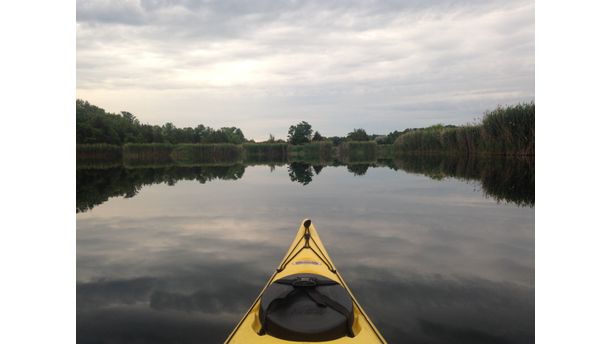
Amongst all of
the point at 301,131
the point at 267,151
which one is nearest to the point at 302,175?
the point at 267,151

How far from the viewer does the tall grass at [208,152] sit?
39281 millimetres

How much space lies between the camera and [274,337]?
2.73m

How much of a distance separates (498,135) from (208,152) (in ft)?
91.0

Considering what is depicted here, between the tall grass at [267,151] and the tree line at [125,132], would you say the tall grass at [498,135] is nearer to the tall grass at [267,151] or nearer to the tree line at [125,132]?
the tall grass at [267,151]

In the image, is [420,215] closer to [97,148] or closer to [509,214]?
[509,214]

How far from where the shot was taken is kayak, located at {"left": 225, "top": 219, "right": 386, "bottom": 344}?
105 inches

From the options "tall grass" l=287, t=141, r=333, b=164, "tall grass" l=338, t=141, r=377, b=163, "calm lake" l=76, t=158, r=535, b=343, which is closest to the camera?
"calm lake" l=76, t=158, r=535, b=343

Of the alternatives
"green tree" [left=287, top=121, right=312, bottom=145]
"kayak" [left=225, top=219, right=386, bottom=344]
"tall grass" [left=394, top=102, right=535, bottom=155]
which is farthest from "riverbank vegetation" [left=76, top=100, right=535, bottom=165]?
"kayak" [left=225, top=219, right=386, bottom=344]

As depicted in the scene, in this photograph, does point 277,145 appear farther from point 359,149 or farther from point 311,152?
point 359,149

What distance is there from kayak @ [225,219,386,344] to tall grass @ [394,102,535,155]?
815 inches

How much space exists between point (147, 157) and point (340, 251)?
36985 mm

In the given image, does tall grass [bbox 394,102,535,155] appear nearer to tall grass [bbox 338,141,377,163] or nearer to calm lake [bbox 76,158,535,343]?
calm lake [bbox 76,158,535,343]

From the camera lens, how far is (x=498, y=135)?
74.6 ft

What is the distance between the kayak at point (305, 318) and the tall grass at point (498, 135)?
20706mm
